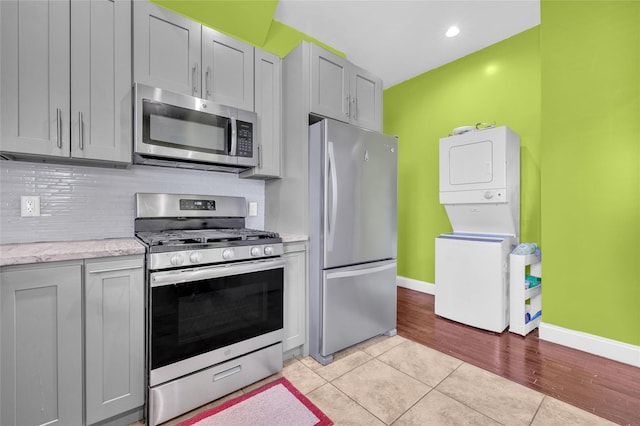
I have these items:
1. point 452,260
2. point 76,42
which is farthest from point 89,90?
point 452,260

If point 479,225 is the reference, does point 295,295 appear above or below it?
below

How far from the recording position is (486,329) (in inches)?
110

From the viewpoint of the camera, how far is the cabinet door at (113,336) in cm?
142

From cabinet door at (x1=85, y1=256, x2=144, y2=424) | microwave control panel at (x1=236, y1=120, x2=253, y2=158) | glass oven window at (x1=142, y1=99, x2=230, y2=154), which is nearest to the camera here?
cabinet door at (x1=85, y1=256, x2=144, y2=424)

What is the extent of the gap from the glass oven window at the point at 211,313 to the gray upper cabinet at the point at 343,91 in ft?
4.69

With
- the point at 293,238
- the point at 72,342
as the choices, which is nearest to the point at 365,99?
the point at 293,238

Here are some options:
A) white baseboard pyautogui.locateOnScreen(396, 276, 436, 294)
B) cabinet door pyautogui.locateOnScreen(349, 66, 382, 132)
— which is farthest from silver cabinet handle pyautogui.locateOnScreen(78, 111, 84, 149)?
white baseboard pyautogui.locateOnScreen(396, 276, 436, 294)

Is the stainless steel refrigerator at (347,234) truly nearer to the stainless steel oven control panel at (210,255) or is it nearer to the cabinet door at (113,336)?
the stainless steel oven control panel at (210,255)

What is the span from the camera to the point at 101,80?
5.49 ft

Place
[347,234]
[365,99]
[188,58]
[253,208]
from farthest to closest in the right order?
[365,99] < [253,208] < [347,234] < [188,58]

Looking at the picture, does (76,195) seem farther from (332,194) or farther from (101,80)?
(332,194)

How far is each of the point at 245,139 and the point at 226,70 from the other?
1.72 ft

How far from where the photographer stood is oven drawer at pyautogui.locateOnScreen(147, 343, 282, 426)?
5.09 feet

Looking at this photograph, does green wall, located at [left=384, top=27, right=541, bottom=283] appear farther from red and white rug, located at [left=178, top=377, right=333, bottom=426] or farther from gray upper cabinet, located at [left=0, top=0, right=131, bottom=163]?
gray upper cabinet, located at [left=0, top=0, right=131, bottom=163]
